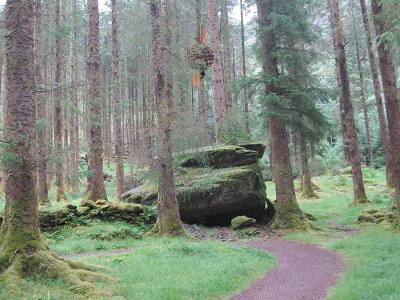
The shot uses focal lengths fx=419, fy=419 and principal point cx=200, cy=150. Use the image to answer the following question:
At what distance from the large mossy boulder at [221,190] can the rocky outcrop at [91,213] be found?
71.6 inches

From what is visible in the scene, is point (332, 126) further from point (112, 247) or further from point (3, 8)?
point (3, 8)

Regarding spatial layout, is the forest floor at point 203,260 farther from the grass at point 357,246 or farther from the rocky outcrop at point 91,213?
the rocky outcrop at point 91,213

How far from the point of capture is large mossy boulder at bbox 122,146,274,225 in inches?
590

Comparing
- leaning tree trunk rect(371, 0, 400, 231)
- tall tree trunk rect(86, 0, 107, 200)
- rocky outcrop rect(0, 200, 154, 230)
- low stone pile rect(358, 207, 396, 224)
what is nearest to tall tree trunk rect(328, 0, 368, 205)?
low stone pile rect(358, 207, 396, 224)

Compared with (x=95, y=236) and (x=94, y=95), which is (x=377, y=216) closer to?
(x=95, y=236)

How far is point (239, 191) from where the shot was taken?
15.0m

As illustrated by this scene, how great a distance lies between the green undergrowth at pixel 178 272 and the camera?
6.10 meters

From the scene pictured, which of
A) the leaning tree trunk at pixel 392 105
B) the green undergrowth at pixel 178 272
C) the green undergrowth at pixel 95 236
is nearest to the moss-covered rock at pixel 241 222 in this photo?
the green undergrowth at pixel 95 236

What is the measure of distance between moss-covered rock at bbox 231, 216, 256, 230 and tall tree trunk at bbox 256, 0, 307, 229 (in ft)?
3.25

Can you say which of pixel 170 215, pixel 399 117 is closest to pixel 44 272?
pixel 170 215

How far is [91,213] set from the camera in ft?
45.4

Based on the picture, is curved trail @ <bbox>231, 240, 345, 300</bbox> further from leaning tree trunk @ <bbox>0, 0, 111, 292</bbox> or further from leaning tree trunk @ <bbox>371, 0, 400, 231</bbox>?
leaning tree trunk @ <bbox>371, 0, 400, 231</bbox>

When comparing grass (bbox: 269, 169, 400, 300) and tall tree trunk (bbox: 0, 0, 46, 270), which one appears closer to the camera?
grass (bbox: 269, 169, 400, 300)

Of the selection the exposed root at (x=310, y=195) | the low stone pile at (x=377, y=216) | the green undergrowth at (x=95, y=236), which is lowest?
the low stone pile at (x=377, y=216)
